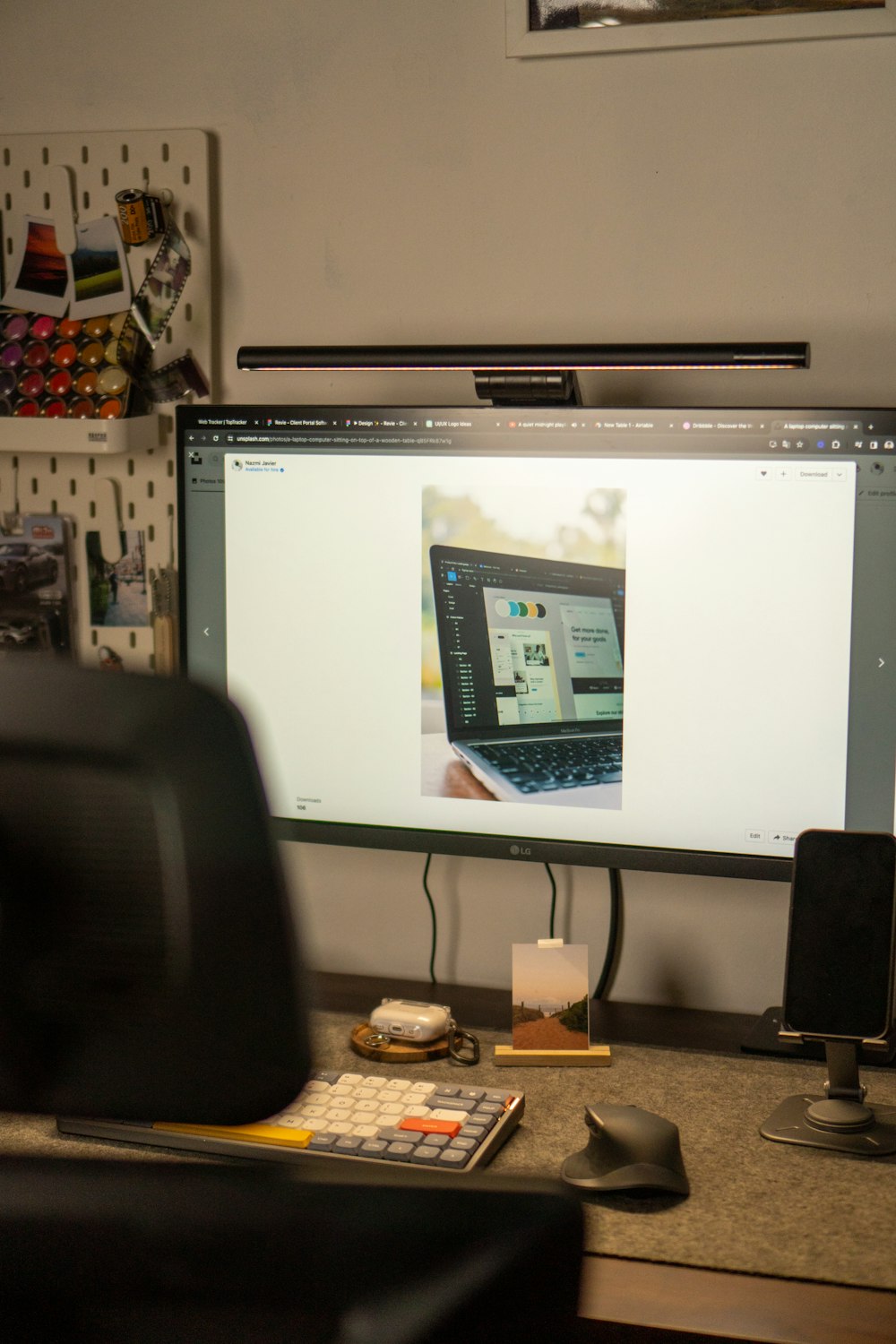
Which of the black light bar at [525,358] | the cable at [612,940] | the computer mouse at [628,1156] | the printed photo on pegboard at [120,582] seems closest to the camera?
the computer mouse at [628,1156]

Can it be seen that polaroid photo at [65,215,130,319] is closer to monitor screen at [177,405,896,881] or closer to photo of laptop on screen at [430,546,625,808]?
monitor screen at [177,405,896,881]

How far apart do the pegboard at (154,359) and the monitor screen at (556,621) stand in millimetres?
158

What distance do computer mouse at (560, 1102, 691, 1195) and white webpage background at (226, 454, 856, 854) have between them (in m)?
0.32

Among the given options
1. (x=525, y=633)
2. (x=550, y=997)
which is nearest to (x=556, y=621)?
(x=525, y=633)

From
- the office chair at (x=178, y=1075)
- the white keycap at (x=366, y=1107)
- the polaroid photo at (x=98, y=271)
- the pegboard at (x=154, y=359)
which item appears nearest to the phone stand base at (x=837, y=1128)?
the white keycap at (x=366, y=1107)

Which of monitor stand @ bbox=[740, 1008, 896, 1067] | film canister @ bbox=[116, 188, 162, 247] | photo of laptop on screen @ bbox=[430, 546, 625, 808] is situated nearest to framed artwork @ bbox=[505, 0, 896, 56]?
film canister @ bbox=[116, 188, 162, 247]

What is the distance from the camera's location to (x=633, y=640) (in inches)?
48.9

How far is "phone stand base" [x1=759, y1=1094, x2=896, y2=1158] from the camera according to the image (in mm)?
1046

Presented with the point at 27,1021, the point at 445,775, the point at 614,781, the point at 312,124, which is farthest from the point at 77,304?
the point at 27,1021

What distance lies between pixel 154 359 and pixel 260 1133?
0.88 m

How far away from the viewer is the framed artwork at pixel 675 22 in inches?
48.3

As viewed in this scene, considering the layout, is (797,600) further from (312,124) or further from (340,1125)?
(312,124)

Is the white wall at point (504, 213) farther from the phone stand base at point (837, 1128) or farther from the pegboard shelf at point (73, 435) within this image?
the phone stand base at point (837, 1128)

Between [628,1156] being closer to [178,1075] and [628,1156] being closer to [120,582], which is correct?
[178,1075]
